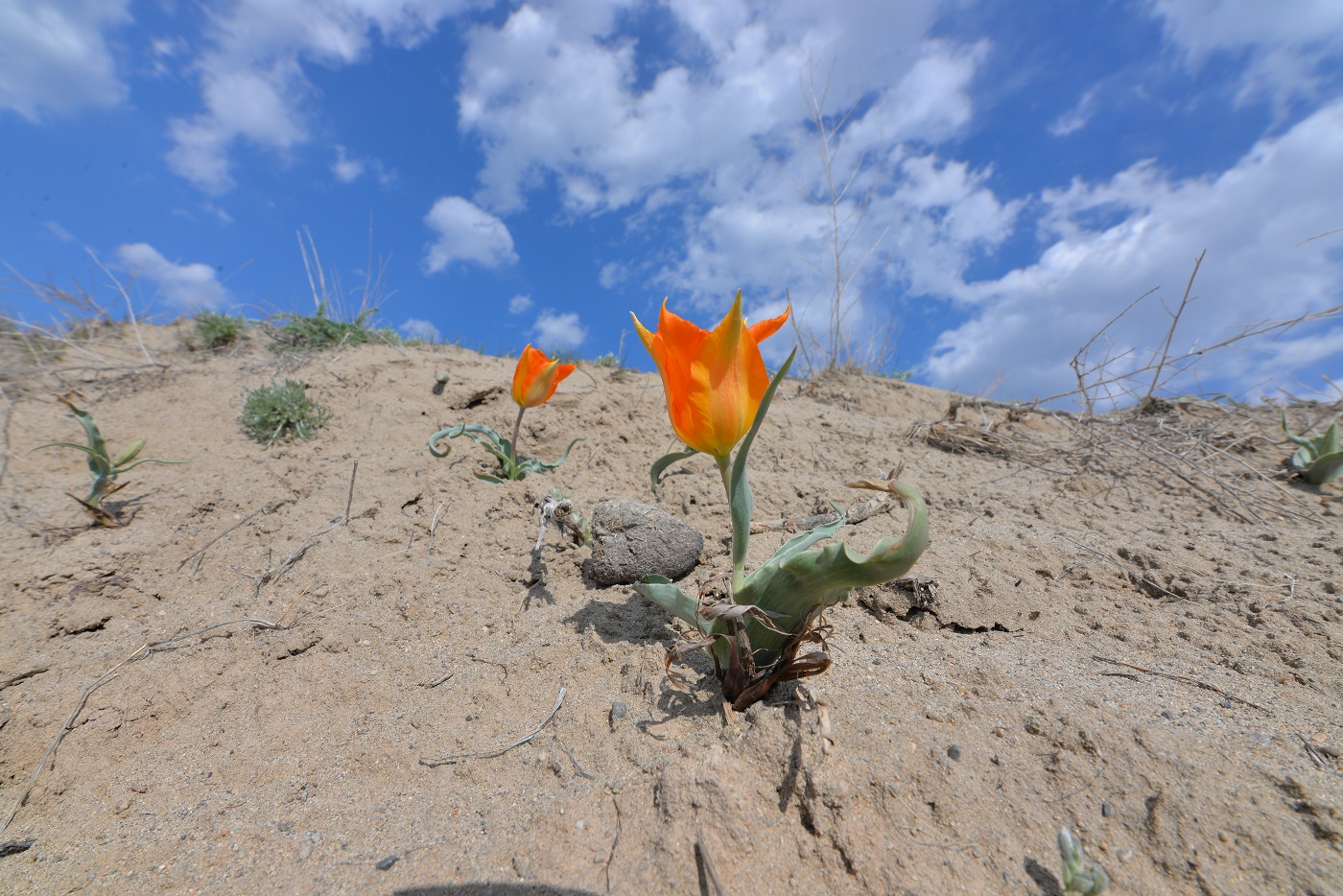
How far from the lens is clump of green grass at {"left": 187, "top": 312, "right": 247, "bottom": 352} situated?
16.9 feet

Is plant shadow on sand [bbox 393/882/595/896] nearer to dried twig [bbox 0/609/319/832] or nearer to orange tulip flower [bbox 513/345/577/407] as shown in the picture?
dried twig [bbox 0/609/319/832]

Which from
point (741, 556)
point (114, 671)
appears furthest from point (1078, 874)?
point (114, 671)

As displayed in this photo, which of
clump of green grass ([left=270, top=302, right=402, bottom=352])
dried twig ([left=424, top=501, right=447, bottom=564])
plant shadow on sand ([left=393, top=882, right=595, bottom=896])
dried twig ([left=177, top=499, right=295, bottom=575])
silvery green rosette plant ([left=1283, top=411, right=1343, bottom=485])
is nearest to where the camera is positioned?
plant shadow on sand ([left=393, top=882, right=595, bottom=896])

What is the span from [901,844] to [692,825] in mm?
404

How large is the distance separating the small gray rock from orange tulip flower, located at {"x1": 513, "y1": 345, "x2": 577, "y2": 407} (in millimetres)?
1019

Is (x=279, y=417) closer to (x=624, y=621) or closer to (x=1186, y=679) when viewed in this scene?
(x=624, y=621)

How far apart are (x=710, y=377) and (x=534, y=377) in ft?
6.05

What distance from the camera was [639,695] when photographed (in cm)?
147

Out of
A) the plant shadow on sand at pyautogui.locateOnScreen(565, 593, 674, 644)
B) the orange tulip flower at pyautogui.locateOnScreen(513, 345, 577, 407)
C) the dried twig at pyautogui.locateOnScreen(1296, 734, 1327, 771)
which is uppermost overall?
the orange tulip flower at pyautogui.locateOnScreen(513, 345, 577, 407)

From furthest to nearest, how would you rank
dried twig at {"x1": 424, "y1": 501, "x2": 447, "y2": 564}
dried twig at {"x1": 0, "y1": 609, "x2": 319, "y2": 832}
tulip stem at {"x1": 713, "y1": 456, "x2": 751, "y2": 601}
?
dried twig at {"x1": 424, "y1": 501, "x2": 447, "y2": 564}, dried twig at {"x1": 0, "y1": 609, "x2": 319, "y2": 832}, tulip stem at {"x1": 713, "y1": 456, "x2": 751, "y2": 601}

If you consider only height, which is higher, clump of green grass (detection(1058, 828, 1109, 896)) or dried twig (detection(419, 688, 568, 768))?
dried twig (detection(419, 688, 568, 768))

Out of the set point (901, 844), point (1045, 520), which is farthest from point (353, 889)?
point (1045, 520)

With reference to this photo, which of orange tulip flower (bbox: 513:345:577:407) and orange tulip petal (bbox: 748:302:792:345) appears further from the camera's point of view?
orange tulip flower (bbox: 513:345:577:407)

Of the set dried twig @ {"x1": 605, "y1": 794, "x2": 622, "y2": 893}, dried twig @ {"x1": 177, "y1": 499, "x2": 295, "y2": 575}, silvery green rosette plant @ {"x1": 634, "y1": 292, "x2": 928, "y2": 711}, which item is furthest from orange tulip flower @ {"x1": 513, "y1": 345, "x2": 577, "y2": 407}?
dried twig @ {"x1": 605, "y1": 794, "x2": 622, "y2": 893}
